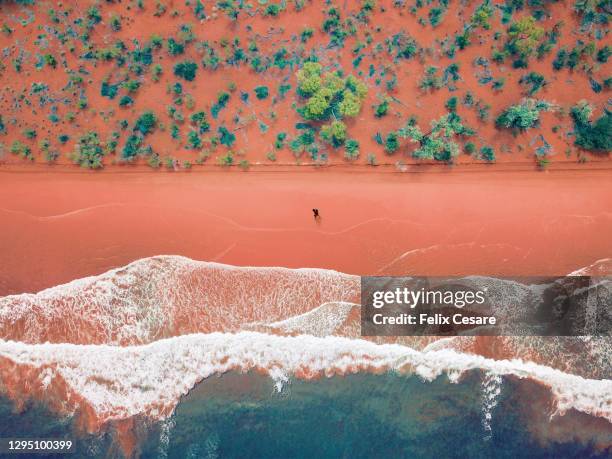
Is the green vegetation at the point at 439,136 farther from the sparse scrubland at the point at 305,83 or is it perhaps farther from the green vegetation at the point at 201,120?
the green vegetation at the point at 201,120

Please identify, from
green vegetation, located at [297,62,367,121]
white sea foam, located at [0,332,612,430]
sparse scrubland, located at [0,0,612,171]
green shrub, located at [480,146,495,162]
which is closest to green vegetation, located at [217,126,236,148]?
sparse scrubland, located at [0,0,612,171]

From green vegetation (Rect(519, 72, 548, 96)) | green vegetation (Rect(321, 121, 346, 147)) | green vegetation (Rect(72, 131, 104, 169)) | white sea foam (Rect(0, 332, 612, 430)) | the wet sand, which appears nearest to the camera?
white sea foam (Rect(0, 332, 612, 430))

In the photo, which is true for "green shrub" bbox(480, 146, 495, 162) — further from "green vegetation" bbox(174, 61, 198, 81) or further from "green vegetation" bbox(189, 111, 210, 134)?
"green vegetation" bbox(174, 61, 198, 81)

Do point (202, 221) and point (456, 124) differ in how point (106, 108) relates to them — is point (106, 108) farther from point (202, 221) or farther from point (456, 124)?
point (456, 124)

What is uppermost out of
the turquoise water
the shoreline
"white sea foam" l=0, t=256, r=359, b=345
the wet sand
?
the shoreline

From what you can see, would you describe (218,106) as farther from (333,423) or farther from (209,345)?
(333,423)
